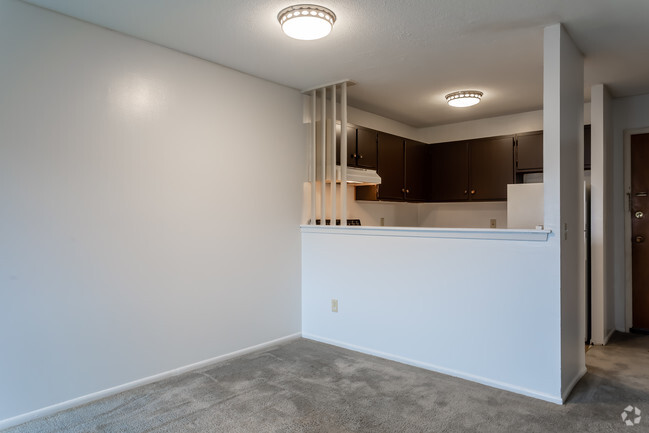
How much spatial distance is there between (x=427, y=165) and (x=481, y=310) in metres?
2.76

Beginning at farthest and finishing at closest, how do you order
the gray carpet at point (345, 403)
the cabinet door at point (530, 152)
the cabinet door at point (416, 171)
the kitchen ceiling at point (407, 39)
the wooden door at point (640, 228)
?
the cabinet door at point (416, 171) < the cabinet door at point (530, 152) < the wooden door at point (640, 228) < the kitchen ceiling at point (407, 39) < the gray carpet at point (345, 403)

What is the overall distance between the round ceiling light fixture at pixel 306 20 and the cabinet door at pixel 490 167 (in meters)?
3.00

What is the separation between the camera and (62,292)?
255 centimetres

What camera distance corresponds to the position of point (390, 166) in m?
4.76

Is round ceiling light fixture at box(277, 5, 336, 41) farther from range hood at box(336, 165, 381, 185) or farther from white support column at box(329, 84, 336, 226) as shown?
range hood at box(336, 165, 381, 185)

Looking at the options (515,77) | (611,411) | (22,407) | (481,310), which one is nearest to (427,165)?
(515,77)

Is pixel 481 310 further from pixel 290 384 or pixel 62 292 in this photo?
pixel 62 292

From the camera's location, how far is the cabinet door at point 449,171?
512 centimetres

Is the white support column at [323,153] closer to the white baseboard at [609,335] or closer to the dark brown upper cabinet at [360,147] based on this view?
the dark brown upper cabinet at [360,147]

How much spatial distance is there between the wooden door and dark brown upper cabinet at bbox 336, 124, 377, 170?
2.59m

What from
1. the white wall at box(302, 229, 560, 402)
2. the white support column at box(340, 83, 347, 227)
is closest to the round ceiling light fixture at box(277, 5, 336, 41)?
the white support column at box(340, 83, 347, 227)

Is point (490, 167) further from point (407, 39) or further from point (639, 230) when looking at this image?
point (407, 39)

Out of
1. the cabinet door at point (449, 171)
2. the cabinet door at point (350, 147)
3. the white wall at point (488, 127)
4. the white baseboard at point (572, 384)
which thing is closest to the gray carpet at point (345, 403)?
the white baseboard at point (572, 384)

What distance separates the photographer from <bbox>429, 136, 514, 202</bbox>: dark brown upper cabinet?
4.81 metres
